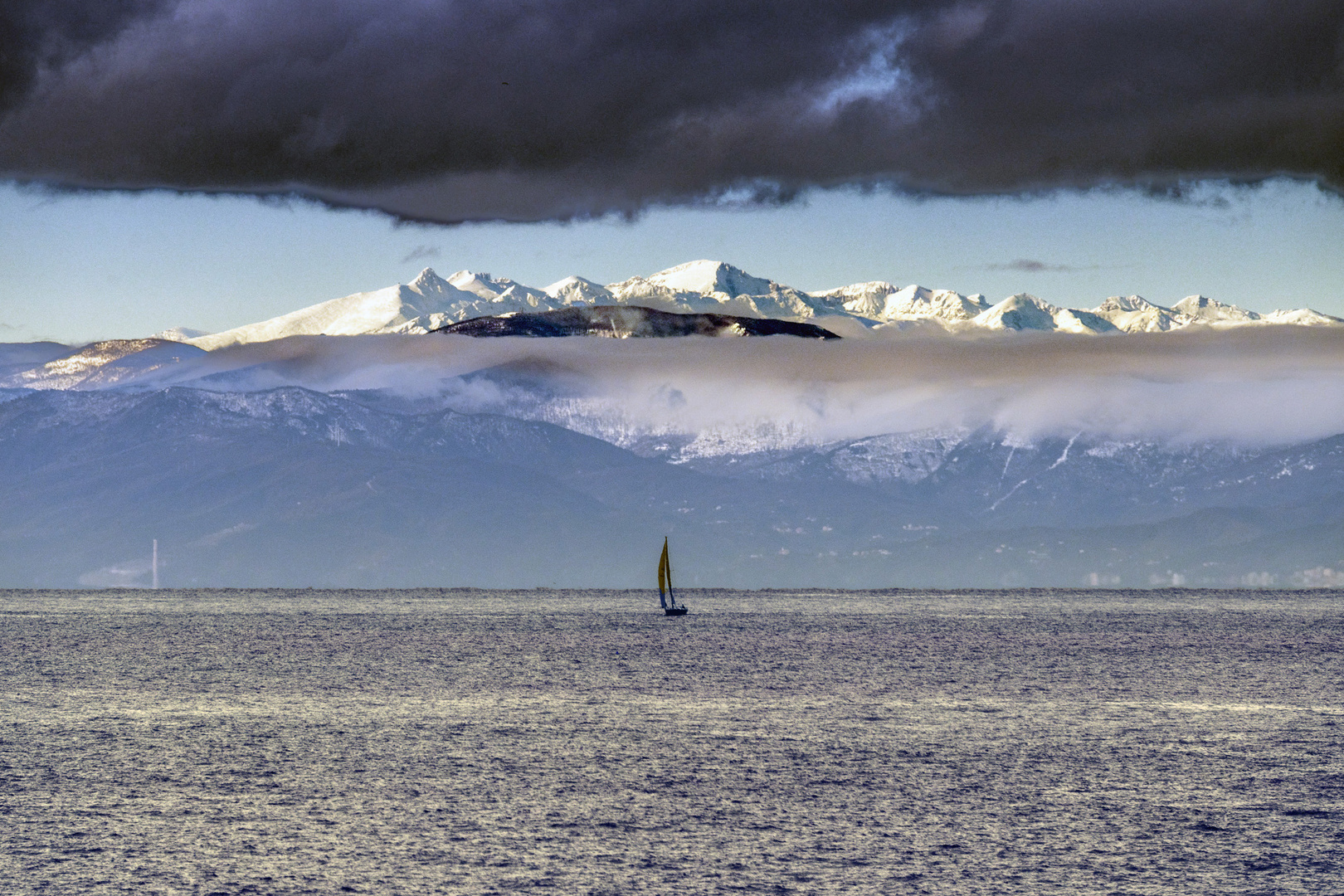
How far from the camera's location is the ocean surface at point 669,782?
30.4 metres

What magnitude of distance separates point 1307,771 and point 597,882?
2430 centimetres

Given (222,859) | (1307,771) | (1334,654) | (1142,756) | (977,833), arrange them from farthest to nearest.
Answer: (1334,654) < (1142,756) < (1307,771) < (977,833) < (222,859)

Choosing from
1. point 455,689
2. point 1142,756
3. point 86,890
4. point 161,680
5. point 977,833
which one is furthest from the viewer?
point 161,680

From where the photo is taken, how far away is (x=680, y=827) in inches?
1393

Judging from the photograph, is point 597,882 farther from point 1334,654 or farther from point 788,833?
point 1334,654

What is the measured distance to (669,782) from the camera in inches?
1676

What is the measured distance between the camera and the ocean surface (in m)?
30.4

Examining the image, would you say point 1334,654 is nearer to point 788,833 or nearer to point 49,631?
point 788,833

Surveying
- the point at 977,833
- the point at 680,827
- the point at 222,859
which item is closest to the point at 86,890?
the point at 222,859

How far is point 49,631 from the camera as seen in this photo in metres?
157

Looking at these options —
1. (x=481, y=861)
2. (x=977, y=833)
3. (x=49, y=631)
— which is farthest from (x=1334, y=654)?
(x=49, y=631)

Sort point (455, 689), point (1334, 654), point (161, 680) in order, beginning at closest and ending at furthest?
1. point (455, 689)
2. point (161, 680)
3. point (1334, 654)

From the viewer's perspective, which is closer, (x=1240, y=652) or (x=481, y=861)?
(x=481, y=861)

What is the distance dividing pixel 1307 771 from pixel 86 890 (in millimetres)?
32487
